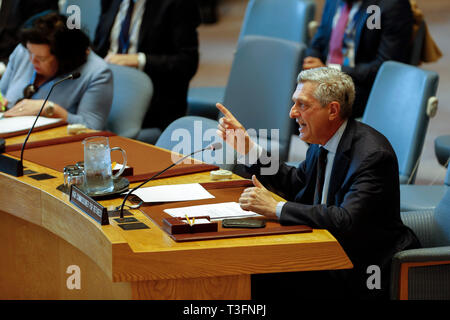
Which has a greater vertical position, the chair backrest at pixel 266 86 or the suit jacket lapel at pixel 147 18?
the suit jacket lapel at pixel 147 18

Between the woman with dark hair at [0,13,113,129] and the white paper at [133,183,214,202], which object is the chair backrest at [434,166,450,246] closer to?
the white paper at [133,183,214,202]

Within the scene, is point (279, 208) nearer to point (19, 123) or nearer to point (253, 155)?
point (253, 155)

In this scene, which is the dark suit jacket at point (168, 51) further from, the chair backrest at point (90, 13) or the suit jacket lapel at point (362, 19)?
the suit jacket lapel at point (362, 19)

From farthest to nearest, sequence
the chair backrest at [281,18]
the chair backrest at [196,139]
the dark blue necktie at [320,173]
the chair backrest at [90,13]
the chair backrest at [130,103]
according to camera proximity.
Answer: the chair backrest at [90,13] < the chair backrest at [281,18] < the chair backrest at [130,103] < the chair backrest at [196,139] < the dark blue necktie at [320,173]

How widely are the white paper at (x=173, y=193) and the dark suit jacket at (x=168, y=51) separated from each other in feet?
6.19

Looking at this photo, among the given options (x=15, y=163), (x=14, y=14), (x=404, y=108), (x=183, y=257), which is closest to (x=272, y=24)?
(x=404, y=108)

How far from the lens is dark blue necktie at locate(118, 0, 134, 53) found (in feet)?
14.3

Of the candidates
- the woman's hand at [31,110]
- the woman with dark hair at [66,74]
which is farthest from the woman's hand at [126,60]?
the woman's hand at [31,110]

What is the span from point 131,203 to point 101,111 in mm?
1453

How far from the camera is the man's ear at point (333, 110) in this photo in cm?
232

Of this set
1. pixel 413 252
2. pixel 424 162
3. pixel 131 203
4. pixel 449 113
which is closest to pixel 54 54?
pixel 131 203

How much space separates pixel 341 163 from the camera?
2.30 meters

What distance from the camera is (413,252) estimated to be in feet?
7.17
